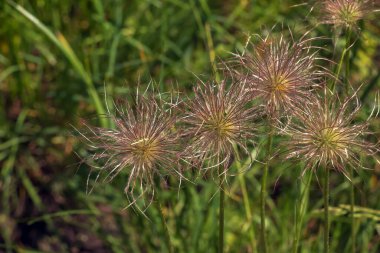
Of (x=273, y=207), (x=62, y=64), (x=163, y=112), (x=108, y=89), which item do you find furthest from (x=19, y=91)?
(x=163, y=112)

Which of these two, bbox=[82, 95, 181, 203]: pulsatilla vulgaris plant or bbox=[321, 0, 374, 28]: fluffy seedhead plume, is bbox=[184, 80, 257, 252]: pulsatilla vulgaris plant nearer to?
bbox=[82, 95, 181, 203]: pulsatilla vulgaris plant

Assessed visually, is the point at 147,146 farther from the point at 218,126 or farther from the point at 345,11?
the point at 345,11

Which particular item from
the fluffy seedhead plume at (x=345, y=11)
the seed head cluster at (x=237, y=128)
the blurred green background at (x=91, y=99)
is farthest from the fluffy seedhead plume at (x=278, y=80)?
the blurred green background at (x=91, y=99)

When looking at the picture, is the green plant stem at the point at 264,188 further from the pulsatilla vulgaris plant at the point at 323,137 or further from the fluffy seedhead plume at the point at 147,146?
the fluffy seedhead plume at the point at 147,146

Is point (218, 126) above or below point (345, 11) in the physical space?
below

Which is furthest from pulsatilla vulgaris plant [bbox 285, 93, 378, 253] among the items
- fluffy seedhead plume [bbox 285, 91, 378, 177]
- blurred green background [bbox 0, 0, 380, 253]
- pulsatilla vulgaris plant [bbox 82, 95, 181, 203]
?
blurred green background [bbox 0, 0, 380, 253]

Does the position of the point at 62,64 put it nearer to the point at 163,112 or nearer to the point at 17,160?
the point at 17,160

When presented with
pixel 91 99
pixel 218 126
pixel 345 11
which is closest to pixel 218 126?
pixel 218 126

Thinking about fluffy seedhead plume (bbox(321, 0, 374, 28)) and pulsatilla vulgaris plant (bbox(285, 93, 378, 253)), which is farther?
fluffy seedhead plume (bbox(321, 0, 374, 28))
